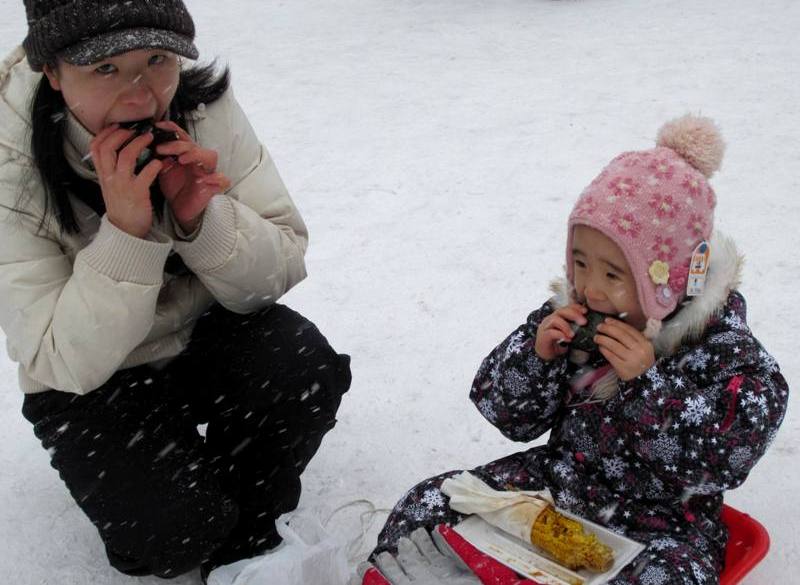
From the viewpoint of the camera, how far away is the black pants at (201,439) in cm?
173

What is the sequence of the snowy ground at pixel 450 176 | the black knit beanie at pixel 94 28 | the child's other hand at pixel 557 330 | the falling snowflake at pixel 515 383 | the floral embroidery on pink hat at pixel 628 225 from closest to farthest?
the black knit beanie at pixel 94 28, the floral embroidery on pink hat at pixel 628 225, the child's other hand at pixel 557 330, the falling snowflake at pixel 515 383, the snowy ground at pixel 450 176

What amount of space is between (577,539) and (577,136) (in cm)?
269

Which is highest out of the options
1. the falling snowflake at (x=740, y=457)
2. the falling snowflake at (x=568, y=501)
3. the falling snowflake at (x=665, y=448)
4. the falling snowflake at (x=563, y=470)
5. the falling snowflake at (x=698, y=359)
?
the falling snowflake at (x=698, y=359)

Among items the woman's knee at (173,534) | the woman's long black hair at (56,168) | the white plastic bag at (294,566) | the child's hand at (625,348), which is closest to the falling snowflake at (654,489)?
the child's hand at (625,348)

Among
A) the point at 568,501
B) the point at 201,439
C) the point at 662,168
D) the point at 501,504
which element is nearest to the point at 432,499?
the point at 501,504

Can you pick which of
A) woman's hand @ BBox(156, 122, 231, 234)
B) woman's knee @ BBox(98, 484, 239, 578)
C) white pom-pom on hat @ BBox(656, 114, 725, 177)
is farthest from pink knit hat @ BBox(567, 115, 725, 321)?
woman's knee @ BBox(98, 484, 239, 578)

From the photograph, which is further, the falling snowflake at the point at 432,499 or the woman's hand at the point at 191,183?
the falling snowflake at the point at 432,499

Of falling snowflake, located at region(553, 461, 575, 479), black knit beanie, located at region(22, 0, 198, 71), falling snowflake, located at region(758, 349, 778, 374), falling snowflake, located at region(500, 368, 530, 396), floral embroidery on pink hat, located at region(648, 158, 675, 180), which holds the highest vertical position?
black knit beanie, located at region(22, 0, 198, 71)

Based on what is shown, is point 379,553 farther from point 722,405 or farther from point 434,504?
point 722,405

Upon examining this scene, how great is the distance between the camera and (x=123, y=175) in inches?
61.4

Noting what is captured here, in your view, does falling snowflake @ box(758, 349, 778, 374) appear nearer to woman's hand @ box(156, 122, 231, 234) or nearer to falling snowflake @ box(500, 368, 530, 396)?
falling snowflake @ box(500, 368, 530, 396)

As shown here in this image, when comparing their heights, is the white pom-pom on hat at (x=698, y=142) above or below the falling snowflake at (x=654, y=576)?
above

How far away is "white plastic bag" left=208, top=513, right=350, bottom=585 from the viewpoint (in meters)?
1.74

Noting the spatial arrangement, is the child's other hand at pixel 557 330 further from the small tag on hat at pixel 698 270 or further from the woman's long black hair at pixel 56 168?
the woman's long black hair at pixel 56 168
